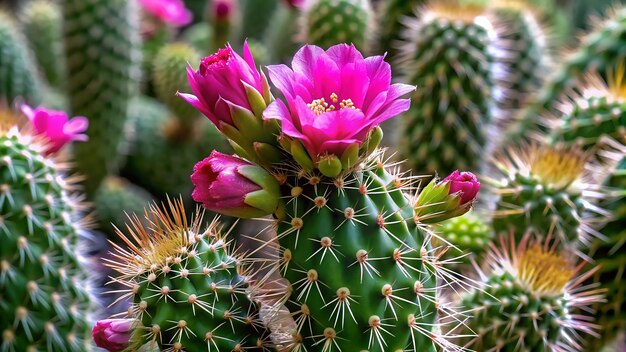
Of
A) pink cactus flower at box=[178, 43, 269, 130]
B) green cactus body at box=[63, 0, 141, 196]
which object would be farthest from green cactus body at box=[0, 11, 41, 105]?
pink cactus flower at box=[178, 43, 269, 130]

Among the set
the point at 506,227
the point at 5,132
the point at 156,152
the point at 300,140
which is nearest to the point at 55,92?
the point at 156,152

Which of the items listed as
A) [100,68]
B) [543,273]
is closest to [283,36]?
[100,68]

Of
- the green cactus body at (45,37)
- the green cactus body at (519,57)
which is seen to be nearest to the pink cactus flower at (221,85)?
the green cactus body at (519,57)

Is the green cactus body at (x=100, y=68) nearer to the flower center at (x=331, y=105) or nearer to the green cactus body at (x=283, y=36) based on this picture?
the green cactus body at (x=283, y=36)

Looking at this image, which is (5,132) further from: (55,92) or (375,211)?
(55,92)

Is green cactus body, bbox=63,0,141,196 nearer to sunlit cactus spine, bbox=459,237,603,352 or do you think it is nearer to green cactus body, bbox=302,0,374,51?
green cactus body, bbox=302,0,374,51
